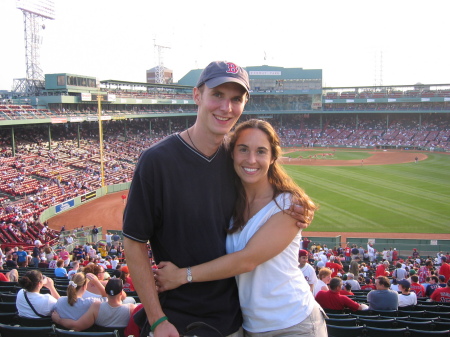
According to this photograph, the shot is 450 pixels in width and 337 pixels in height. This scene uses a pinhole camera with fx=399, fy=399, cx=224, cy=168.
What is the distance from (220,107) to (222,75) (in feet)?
0.79

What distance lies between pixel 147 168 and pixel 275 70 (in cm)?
8644

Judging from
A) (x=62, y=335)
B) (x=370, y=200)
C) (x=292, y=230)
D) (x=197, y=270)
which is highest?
(x=292, y=230)

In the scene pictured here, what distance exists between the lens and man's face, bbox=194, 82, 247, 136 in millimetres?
3002

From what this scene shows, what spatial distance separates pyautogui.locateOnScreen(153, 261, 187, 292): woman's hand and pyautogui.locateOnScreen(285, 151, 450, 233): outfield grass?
2192 cm

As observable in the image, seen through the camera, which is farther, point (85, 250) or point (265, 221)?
point (85, 250)

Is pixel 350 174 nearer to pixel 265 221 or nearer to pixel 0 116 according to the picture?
pixel 0 116

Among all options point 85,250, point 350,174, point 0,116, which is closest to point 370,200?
point 350,174

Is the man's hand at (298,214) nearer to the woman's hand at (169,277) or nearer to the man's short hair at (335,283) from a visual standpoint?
the woman's hand at (169,277)

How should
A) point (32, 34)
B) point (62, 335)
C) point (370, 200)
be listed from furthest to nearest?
point (32, 34)
point (370, 200)
point (62, 335)

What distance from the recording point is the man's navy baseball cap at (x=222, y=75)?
2887mm

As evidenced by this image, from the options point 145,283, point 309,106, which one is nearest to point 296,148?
point 309,106

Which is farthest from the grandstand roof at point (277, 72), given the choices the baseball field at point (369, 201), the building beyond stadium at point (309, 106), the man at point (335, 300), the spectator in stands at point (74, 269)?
the man at point (335, 300)

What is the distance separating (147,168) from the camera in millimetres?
2826

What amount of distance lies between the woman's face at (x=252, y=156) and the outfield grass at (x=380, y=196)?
2150 cm
